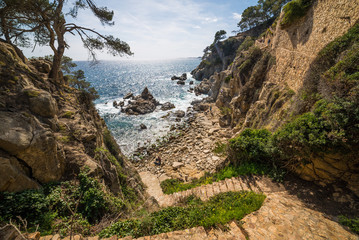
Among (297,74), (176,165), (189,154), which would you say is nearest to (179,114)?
(189,154)

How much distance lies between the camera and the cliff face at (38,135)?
474 cm

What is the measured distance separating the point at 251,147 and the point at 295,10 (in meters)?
13.8

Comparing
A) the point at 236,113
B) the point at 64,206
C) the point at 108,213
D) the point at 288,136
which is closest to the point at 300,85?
the point at 288,136

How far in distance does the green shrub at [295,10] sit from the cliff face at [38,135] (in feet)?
62.8

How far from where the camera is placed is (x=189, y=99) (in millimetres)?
42938

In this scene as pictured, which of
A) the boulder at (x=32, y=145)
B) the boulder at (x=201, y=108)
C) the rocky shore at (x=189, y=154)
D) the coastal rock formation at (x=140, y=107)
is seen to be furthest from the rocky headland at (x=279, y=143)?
the coastal rock formation at (x=140, y=107)

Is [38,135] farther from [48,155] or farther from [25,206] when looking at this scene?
[25,206]

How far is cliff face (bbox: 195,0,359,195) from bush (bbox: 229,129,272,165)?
1671 millimetres

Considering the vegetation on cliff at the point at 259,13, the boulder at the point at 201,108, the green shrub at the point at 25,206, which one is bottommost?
the boulder at the point at 201,108

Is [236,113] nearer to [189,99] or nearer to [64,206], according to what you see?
[64,206]

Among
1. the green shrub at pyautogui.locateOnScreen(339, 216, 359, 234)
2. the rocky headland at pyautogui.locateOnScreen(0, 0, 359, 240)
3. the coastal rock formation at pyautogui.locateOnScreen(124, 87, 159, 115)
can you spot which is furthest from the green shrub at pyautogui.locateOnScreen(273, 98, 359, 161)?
the coastal rock formation at pyautogui.locateOnScreen(124, 87, 159, 115)

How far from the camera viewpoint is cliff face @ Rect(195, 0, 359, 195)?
249 inches

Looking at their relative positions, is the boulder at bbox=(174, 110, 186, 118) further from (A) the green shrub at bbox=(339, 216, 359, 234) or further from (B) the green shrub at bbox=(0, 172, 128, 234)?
(A) the green shrub at bbox=(339, 216, 359, 234)

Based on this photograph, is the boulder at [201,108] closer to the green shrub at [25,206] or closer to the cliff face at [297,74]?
the cliff face at [297,74]
